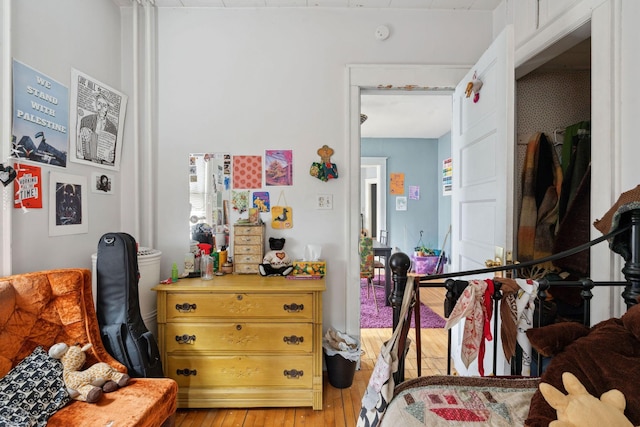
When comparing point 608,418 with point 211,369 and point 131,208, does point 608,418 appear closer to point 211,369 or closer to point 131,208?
point 211,369

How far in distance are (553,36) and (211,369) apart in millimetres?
2760

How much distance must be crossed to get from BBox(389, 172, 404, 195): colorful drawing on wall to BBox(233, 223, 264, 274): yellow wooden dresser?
4.24m

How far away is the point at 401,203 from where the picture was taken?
6180 millimetres

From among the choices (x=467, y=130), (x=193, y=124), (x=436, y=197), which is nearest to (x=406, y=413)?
(x=467, y=130)

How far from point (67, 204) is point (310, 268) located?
153cm

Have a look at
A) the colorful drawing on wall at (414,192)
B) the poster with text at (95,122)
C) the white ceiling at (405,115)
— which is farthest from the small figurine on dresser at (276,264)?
the colorful drawing on wall at (414,192)

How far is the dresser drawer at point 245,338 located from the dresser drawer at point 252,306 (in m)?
0.06

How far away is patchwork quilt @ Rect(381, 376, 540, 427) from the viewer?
0.89 m

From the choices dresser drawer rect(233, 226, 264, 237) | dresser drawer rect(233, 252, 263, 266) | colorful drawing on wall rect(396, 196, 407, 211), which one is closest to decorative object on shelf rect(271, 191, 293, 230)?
dresser drawer rect(233, 226, 264, 237)

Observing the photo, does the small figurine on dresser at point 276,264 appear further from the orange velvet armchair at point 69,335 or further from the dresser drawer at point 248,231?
the orange velvet armchair at point 69,335

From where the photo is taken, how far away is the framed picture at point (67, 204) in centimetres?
180

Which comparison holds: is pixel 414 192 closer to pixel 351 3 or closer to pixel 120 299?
pixel 351 3

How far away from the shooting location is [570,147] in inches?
80.7

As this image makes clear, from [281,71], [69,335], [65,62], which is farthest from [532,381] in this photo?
[65,62]
